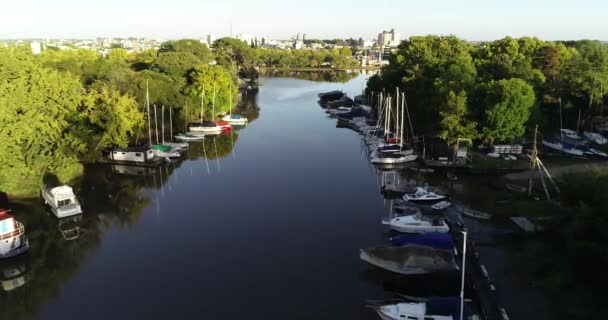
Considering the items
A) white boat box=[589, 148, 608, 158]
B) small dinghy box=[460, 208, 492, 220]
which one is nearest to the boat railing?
small dinghy box=[460, 208, 492, 220]

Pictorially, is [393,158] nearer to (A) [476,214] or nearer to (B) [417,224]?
(A) [476,214]

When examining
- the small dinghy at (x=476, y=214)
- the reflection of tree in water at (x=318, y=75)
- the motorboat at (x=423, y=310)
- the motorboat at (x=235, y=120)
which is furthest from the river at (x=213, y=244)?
the reflection of tree in water at (x=318, y=75)

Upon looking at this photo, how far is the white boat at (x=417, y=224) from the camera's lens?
72.1 ft

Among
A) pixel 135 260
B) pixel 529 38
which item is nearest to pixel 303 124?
pixel 529 38

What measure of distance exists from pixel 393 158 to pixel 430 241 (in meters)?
16.0

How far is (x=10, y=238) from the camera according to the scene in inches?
784

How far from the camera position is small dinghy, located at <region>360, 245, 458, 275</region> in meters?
17.9

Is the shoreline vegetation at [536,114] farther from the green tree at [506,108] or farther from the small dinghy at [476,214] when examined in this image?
the small dinghy at [476,214]

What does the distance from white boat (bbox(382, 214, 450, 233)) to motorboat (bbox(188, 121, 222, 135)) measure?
2781cm

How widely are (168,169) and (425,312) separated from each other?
24449 mm

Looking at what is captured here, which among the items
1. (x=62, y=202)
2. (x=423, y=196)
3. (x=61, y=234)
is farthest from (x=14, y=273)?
(x=423, y=196)

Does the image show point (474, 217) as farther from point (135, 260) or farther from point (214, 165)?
point (214, 165)

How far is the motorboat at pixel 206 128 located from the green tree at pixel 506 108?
25298 mm

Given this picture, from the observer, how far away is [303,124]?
176ft
